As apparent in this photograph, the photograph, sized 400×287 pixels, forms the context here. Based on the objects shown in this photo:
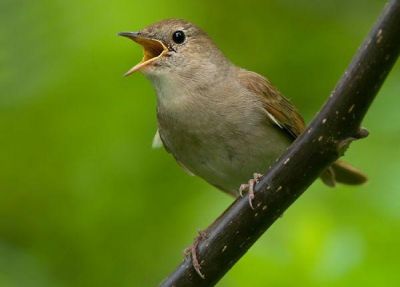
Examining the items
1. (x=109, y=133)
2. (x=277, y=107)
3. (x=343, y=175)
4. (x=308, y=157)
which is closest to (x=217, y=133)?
(x=277, y=107)

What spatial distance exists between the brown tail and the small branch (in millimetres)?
1511

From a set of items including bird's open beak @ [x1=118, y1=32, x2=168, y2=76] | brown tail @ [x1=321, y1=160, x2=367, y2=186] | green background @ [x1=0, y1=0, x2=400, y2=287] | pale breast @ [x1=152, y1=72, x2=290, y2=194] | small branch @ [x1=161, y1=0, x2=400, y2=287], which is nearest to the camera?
small branch @ [x1=161, y1=0, x2=400, y2=287]

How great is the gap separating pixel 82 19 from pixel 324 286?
6.84 feet

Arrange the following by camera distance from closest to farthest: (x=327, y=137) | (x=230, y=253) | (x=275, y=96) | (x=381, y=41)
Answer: (x=381, y=41), (x=327, y=137), (x=230, y=253), (x=275, y=96)

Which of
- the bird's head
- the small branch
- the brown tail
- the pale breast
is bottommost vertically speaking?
the brown tail

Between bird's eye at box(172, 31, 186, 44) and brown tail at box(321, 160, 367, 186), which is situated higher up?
bird's eye at box(172, 31, 186, 44)

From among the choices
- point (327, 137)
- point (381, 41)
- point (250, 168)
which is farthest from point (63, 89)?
point (381, 41)

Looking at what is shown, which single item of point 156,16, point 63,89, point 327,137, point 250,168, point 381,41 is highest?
point 381,41

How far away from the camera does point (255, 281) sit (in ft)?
12.4

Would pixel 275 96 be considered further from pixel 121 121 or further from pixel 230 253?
pixel 230 253

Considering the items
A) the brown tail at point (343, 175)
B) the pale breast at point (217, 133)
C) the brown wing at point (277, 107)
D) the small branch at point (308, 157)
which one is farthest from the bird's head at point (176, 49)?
the small branch at point (308, 157)

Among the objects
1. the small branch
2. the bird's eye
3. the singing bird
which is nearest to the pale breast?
the singing bird

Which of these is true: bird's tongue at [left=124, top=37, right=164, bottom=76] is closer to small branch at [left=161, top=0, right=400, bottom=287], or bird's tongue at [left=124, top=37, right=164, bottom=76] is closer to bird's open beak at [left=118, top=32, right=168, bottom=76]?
bird's open beak at [left=118, top=32, right=168, bottom=76]

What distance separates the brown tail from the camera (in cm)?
480
